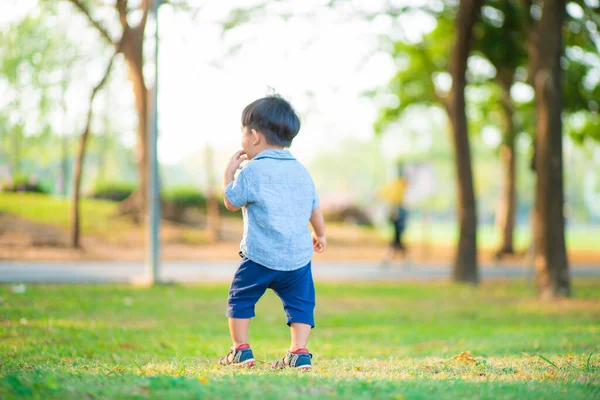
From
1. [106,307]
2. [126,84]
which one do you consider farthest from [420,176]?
[106,307]

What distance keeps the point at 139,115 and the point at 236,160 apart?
17724mm

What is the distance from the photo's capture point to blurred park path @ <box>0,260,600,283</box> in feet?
46.2

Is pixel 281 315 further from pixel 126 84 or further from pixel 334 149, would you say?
pixel 334 149

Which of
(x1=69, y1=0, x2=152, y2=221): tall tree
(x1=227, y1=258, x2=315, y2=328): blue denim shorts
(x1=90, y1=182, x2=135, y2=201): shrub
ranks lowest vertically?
(x1=227, y1=258, x2=315, y2=328): blue denim shorts

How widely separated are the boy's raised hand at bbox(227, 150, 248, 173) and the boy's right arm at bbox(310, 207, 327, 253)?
1.94ft

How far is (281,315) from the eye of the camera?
418 inches

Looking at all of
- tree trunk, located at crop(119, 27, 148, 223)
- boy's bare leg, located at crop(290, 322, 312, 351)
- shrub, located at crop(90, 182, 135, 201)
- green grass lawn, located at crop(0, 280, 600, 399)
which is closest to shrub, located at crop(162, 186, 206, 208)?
shrub, located at crop(90, 182, 135, 201)

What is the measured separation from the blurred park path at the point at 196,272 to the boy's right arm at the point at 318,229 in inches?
353

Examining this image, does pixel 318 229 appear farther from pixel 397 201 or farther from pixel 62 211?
pixel 62 211

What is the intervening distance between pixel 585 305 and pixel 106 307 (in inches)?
293

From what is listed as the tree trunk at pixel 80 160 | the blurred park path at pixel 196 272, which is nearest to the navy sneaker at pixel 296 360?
the blurred park path at pixel 196 272

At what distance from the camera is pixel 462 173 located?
51.4 ft

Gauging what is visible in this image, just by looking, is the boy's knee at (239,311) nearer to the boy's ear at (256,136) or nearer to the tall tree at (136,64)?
the boy's ear at (256,136)

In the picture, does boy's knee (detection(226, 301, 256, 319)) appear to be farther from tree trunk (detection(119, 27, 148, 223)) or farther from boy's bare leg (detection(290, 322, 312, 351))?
tree trunk (detection(119, 27, 148, 223))
